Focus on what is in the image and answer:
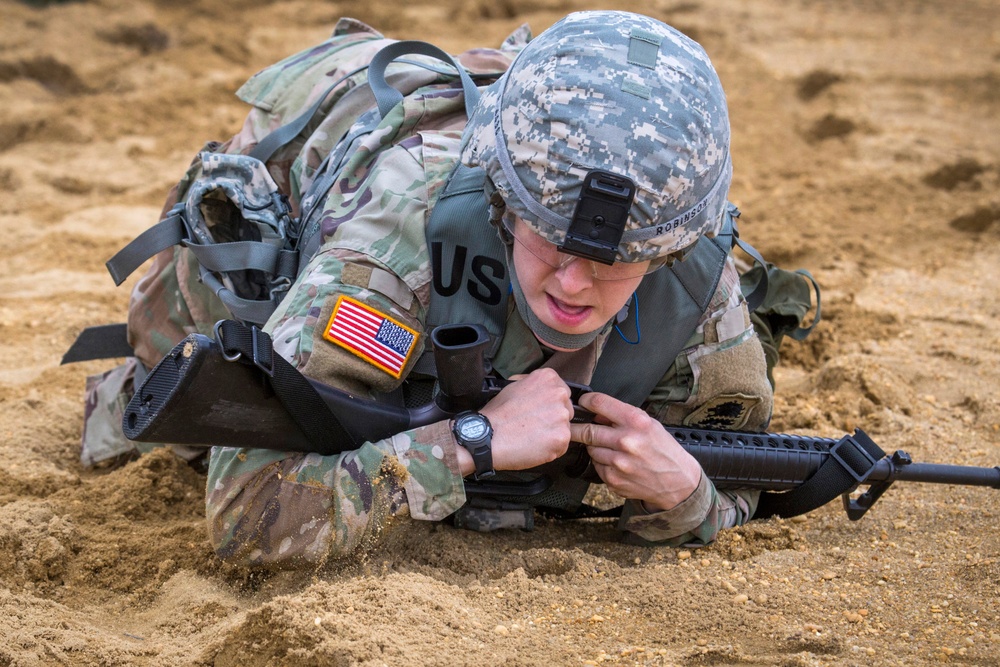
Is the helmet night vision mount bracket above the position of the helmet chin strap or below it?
above

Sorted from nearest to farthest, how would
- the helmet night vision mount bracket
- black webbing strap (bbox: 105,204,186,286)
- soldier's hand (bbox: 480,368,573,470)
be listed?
the helmet night vision mount bracket → soldier's hand (bbox: 480,368,573,470) → black webbing strap (bbox: 105,204,186,286)

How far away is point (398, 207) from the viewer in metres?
2.65

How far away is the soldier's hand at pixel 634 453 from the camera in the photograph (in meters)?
2.66

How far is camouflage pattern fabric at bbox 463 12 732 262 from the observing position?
91.6 inches

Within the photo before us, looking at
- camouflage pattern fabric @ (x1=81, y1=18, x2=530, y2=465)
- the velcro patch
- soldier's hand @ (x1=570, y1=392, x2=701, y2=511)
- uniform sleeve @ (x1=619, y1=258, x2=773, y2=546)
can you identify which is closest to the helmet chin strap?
soldier's hand @ (x1=570, y1=392, x2=701, y2=511)

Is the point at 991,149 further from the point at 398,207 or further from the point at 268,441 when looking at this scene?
the point at 268,441

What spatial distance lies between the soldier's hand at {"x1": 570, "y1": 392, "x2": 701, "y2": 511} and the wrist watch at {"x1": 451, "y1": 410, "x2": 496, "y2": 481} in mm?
270

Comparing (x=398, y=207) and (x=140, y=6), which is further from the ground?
(x=398, y=207)

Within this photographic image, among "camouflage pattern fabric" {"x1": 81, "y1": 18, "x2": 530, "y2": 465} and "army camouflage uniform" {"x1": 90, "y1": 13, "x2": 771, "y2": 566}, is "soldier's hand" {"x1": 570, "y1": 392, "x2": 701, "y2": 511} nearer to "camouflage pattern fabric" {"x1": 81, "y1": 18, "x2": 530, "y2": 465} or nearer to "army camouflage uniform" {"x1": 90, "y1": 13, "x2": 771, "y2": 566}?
"army camouflage uniform" {"x1": 90, "y1": 13, "x2": 771, "y2": 566}

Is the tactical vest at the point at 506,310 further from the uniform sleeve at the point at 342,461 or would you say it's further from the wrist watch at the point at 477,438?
the wrist watch at the point at 477,438

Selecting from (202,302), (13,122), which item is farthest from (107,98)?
(202,302)

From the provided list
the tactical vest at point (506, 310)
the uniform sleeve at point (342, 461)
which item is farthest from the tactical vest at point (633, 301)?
the uniform sleeve at point (342, 461)

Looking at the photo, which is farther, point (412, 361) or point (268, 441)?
point (412, 361)

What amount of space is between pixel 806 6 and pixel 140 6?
6360 mm
